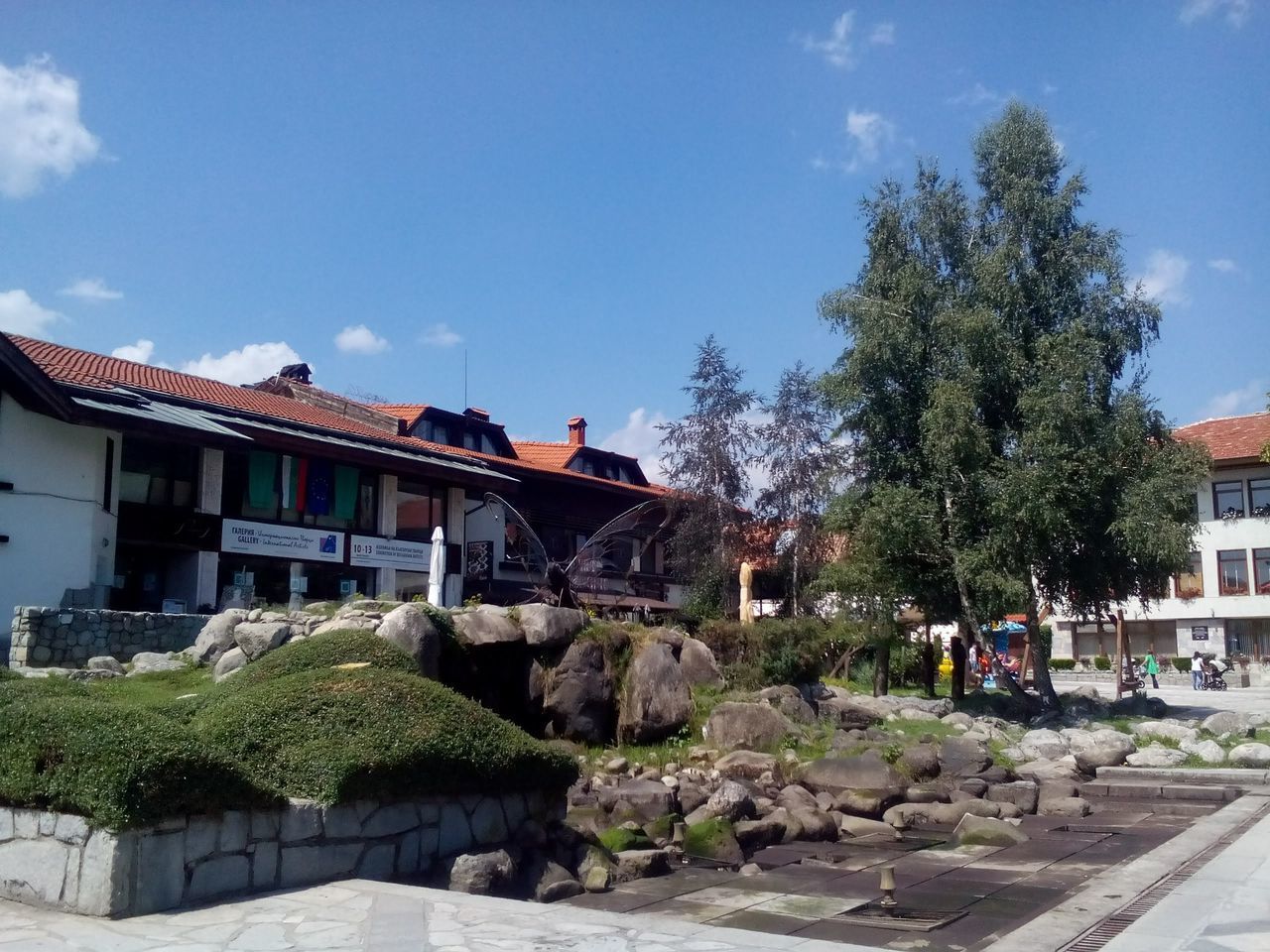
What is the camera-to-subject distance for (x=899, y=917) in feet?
31.5

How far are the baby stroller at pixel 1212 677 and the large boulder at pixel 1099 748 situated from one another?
847 inches

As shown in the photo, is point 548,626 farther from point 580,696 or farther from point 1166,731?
point 1166,731

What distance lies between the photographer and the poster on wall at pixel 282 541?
25781mm

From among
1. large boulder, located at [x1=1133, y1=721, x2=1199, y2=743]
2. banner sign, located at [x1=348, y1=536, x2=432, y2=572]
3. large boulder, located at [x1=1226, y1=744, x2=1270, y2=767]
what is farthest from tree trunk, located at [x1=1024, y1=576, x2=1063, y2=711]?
banner sign, located at [x1=348, y1=536, x2=432, y2=572]

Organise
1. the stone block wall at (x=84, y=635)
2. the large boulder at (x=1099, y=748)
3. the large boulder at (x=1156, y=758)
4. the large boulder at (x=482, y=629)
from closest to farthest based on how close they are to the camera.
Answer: the stone block wall at (x=84, y=635) < the large boulder at (x=482, y=629) < the large boulder at (x=1099, y=748) < the large boulder at (x=1156, y=758)

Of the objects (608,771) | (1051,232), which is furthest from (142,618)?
(1051,232)

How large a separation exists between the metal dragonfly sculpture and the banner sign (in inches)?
110

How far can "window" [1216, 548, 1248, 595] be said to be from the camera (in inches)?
1970

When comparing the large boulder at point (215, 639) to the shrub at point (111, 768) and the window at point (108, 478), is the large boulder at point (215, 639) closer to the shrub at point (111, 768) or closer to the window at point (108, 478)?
the window at point (108, 478)

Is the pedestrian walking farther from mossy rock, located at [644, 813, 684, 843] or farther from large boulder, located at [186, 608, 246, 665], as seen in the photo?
large boulder, located at [186, 608, 246, 665]

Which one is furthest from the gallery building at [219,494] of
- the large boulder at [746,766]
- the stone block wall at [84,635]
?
the large boulder at [746,766]

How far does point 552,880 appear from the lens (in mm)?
10016

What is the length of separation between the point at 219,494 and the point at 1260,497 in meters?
44.0

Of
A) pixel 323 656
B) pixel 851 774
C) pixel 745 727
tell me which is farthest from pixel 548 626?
pixel 323 656
